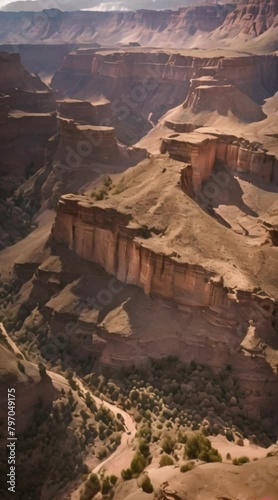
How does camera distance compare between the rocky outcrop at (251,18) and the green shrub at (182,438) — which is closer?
the green shrub at (182,438)

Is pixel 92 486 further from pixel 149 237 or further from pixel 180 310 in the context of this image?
pixel 149 237

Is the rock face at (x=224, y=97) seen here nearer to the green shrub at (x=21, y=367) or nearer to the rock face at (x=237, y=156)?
the rock face at (x=237, y=156)

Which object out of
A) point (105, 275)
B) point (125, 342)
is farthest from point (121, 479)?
point (105, 275)

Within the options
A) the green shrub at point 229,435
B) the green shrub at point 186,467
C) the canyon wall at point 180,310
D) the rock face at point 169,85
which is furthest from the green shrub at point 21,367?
the rock face at point 169,85

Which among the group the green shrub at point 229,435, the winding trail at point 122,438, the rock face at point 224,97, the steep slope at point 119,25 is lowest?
the winding trail at point 122,438

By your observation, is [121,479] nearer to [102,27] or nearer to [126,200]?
[126,200]
